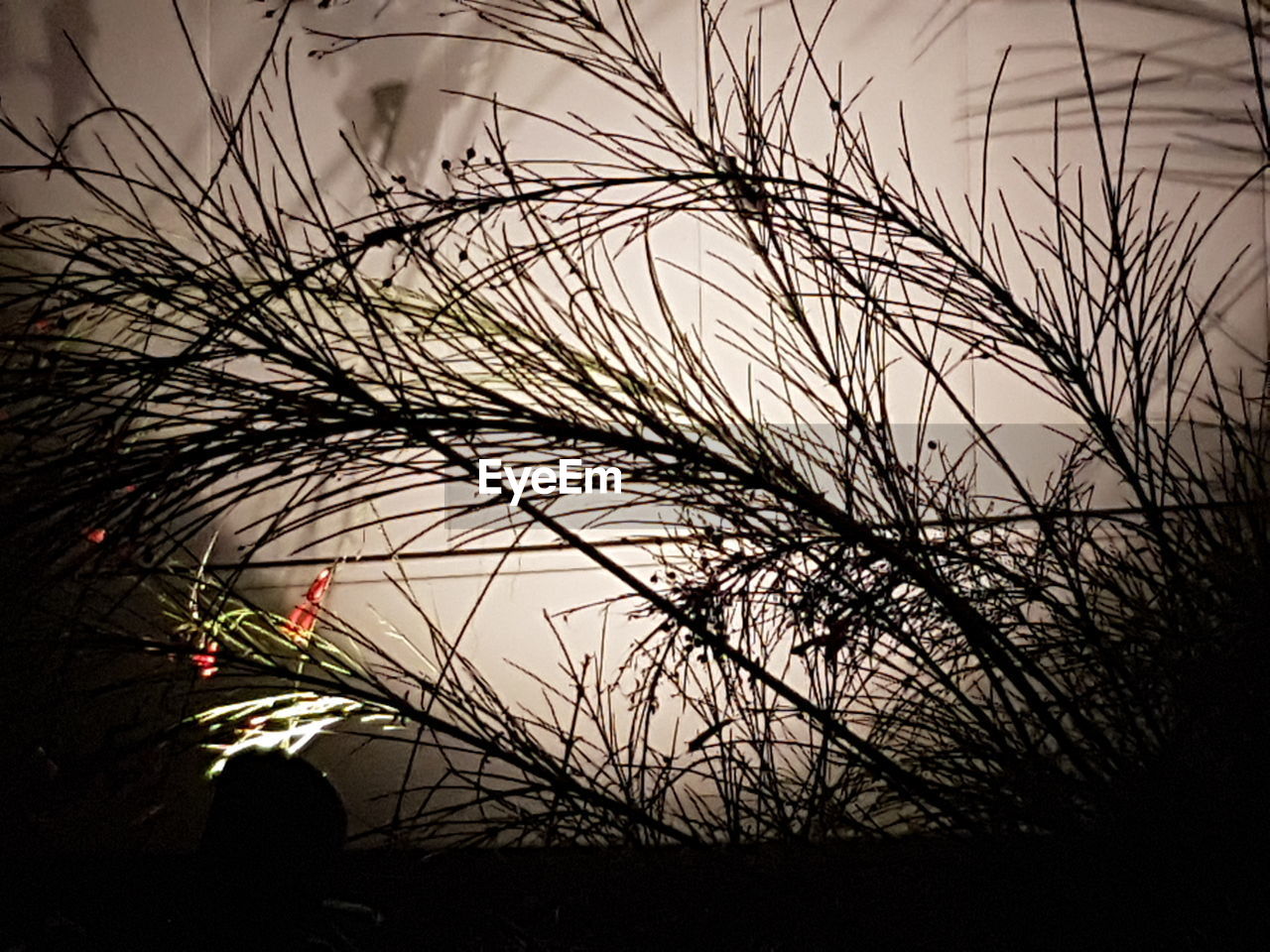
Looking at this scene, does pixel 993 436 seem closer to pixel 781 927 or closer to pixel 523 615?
pixel 523 615

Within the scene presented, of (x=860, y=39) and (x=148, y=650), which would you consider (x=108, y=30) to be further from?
(x=148, y=650)

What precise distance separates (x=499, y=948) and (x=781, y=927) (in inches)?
17.7

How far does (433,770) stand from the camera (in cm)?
144

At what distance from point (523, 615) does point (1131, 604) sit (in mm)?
1004

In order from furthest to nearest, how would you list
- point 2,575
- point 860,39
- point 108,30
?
1. point 860,39
2. point 108,30
3. point 2,575

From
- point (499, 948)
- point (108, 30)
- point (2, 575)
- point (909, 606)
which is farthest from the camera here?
point (108, 30)

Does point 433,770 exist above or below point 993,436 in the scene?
below

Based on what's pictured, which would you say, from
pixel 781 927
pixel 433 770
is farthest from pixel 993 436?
pixel 781 927

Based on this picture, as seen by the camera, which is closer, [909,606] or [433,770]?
[909,606]

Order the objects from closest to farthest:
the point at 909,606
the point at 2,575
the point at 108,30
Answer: the point at 2,575 → the point at 909,606 → the point at 108,30

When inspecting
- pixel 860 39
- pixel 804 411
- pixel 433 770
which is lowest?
pixel 433 770

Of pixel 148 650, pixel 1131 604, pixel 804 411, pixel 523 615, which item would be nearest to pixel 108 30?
pixel 523 615

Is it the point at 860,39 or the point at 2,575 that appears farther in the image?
the point at 860,39

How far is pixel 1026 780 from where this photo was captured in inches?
18.7
